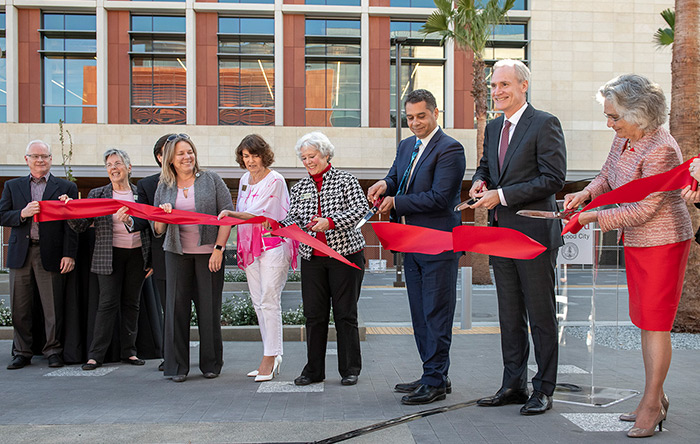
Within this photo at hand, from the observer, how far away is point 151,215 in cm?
563

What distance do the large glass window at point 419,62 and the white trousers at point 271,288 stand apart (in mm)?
22193

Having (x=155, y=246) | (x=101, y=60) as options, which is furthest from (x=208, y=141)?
(x=155, y=246)

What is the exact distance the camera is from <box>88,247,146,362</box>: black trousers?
618 centimetres

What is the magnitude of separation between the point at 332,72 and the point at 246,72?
3.66m

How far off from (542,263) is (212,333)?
2.98 m

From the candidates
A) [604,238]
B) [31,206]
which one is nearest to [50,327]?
[31,206]

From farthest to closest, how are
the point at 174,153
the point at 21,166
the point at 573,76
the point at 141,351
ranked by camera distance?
the point at 573,76 → the point at 21,166 → the point at 141,351 → the point at 174,153

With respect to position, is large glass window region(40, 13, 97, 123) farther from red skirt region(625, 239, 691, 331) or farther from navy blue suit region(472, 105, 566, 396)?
red skirt region(625, 239, 691, 331)

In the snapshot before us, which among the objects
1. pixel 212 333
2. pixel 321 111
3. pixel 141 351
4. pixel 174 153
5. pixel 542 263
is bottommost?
pixel 141 351

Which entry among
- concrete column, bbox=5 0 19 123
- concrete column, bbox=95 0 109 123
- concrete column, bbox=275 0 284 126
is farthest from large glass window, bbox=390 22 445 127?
concrete column, bbox=5 0 19 123

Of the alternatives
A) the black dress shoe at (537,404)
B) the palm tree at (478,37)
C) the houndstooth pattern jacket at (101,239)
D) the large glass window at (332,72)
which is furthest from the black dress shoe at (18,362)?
the large glass window at (332,72)

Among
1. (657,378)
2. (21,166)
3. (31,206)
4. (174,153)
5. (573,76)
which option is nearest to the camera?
(657,378)

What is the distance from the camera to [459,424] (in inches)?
155

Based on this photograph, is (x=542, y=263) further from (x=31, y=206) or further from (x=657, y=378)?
(x=31, y=206)
